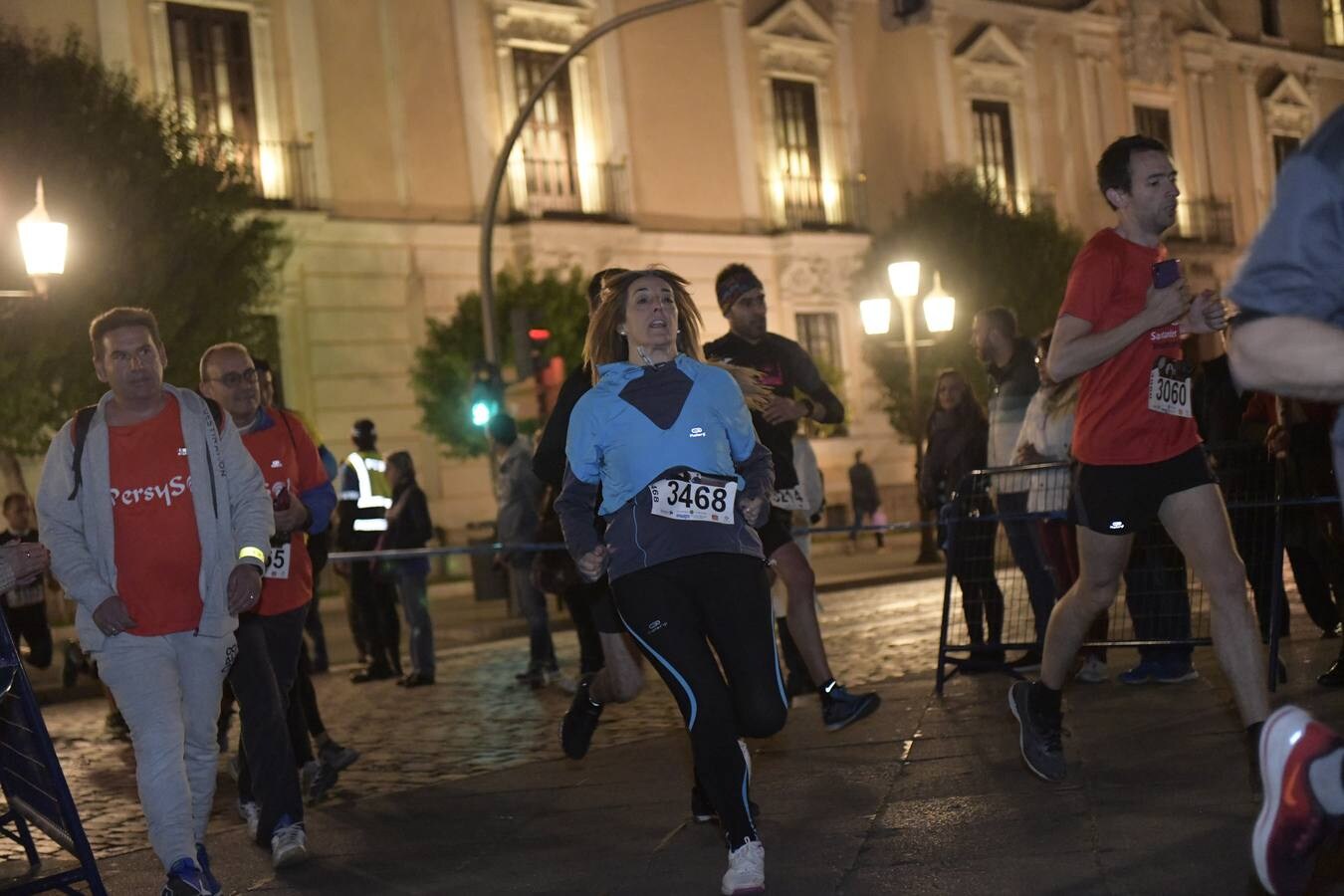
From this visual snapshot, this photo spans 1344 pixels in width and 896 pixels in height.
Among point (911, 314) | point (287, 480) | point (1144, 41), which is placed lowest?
point (287, 480)

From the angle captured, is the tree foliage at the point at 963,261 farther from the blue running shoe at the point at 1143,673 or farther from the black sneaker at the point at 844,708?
the black sneaker at the point at 844,708

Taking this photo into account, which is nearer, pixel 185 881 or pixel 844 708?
pixel 185 881

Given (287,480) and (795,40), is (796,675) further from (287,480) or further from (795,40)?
(795,40)

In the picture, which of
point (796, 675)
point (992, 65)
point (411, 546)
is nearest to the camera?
point (796, 675)

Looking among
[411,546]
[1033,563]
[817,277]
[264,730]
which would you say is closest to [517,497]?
[411,546]

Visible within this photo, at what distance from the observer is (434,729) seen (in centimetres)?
1037

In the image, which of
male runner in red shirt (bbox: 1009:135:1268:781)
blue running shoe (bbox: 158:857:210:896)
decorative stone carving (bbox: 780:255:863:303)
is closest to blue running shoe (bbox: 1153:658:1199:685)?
male runner in red shirt (bbox: 1009:135:1268:781)

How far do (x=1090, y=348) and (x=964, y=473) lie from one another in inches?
201

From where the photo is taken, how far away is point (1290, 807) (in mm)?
3342

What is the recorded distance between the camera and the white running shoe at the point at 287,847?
6469mm

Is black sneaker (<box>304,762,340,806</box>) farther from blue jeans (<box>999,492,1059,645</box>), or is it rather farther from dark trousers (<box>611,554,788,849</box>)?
blue jeans (<box>999,492,1059,645</box>)

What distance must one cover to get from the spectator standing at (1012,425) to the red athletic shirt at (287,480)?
3739 mm

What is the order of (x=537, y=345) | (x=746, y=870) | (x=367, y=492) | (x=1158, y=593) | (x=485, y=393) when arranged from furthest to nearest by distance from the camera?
(x=537, y=345), (x=485, y=393), (x=367, y=492), (x=1158, y=593), (x=746, y=870)

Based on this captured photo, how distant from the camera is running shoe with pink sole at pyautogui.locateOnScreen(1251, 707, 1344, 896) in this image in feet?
10.9
